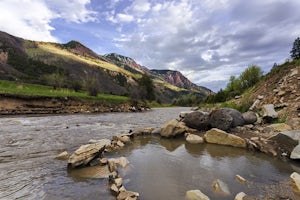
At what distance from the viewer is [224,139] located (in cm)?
1488

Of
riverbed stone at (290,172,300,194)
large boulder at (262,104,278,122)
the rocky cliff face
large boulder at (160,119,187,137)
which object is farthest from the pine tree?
riverbed stone at (290,172,300,194)

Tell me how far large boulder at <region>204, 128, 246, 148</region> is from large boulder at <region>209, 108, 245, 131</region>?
2948mm

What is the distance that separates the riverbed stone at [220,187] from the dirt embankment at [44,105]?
40126 millimetres

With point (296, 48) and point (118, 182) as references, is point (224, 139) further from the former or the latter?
point (296, 48)

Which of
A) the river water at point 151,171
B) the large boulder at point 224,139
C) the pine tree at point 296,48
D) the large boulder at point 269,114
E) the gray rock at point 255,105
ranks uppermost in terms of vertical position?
the pine tree at point 296,48

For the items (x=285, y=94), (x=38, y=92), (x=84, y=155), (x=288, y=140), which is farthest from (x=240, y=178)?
(x=38, y=92)

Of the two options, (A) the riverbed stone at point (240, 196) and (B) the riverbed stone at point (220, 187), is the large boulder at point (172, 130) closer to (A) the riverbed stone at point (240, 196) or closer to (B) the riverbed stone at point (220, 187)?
(B) the riverbed stone at point (220, 187)

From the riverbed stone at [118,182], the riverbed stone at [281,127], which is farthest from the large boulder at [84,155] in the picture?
the riverbed stone at [281,127]

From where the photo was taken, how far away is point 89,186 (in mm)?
8133

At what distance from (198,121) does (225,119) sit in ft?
7.43

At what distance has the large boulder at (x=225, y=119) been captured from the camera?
707 inches

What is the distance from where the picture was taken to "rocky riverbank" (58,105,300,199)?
8.18 metres

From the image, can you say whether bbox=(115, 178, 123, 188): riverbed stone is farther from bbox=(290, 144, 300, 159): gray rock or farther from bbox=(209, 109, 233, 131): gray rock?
bbox=(209, 109, 233, 131): gray rock

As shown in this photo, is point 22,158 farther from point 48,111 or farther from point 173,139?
point 48,111
